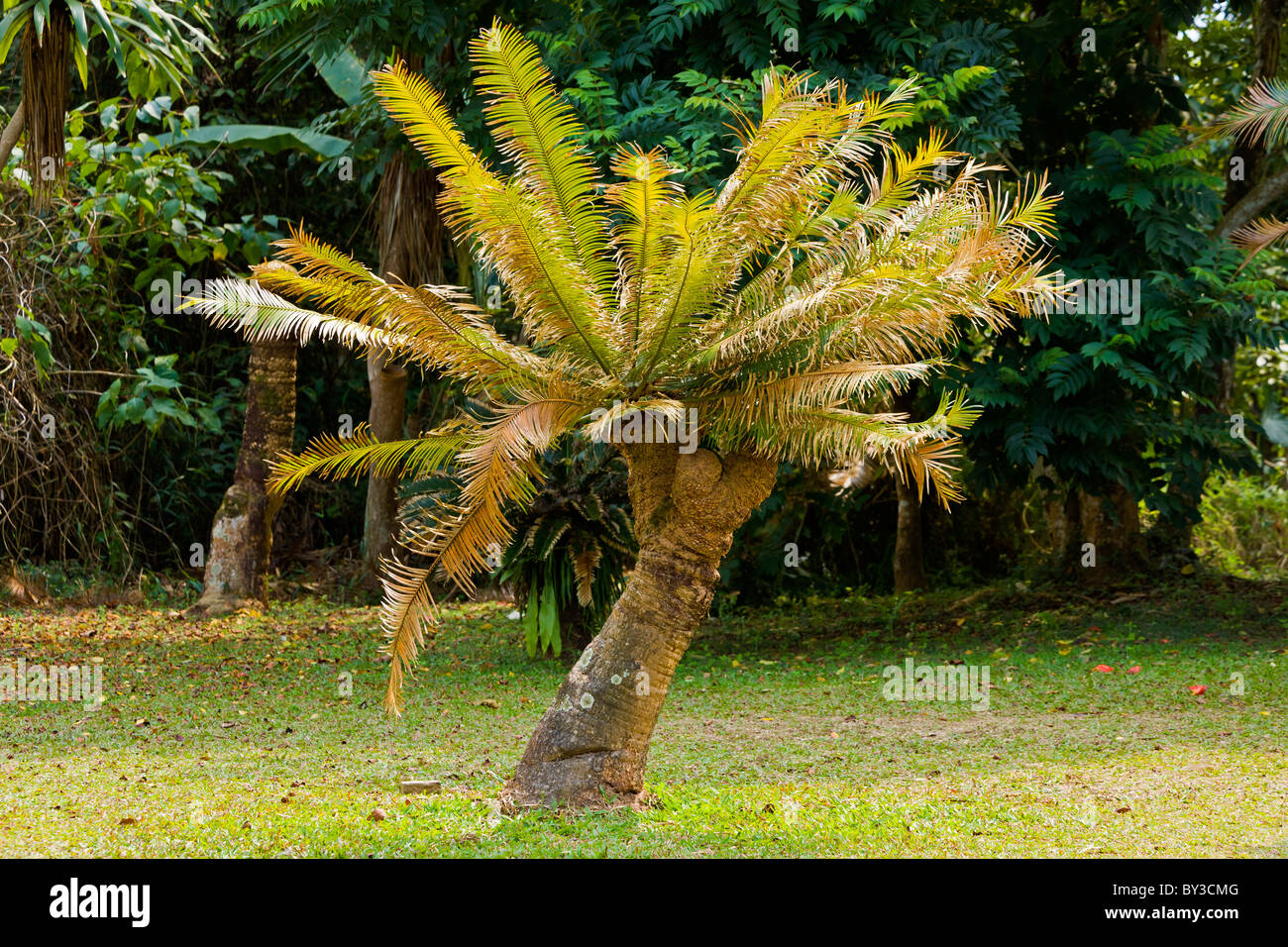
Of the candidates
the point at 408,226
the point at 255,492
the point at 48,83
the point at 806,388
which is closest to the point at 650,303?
the point at 806,388

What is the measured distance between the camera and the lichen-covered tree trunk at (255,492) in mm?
11711

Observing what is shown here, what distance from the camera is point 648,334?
5.37 meters

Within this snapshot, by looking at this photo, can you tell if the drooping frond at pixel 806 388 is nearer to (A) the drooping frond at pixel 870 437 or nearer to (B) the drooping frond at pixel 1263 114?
(A) the drooping frond at pixel 870 437

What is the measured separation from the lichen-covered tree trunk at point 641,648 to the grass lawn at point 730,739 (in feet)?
0.79

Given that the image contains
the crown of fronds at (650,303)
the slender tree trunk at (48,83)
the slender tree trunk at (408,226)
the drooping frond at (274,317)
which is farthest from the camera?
the slender tree trunk at (408,226)

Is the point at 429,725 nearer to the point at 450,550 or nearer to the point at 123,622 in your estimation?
the point at 450,550

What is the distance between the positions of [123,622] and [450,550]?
7061 mm

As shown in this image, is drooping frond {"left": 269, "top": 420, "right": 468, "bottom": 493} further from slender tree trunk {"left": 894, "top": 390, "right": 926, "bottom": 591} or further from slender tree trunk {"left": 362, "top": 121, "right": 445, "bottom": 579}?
slender tree trunk {"left": 894, "top": 390, "right": 926, "bottom": 591}

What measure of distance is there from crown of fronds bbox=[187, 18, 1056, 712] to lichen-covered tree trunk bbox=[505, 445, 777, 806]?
233 mm

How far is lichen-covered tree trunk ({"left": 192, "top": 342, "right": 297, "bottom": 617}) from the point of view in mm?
11711

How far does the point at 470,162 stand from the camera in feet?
17.3

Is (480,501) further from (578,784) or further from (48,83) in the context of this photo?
(48,83)

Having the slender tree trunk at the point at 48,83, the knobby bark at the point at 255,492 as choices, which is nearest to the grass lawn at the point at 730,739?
the knobby bark at the point at 255,492
